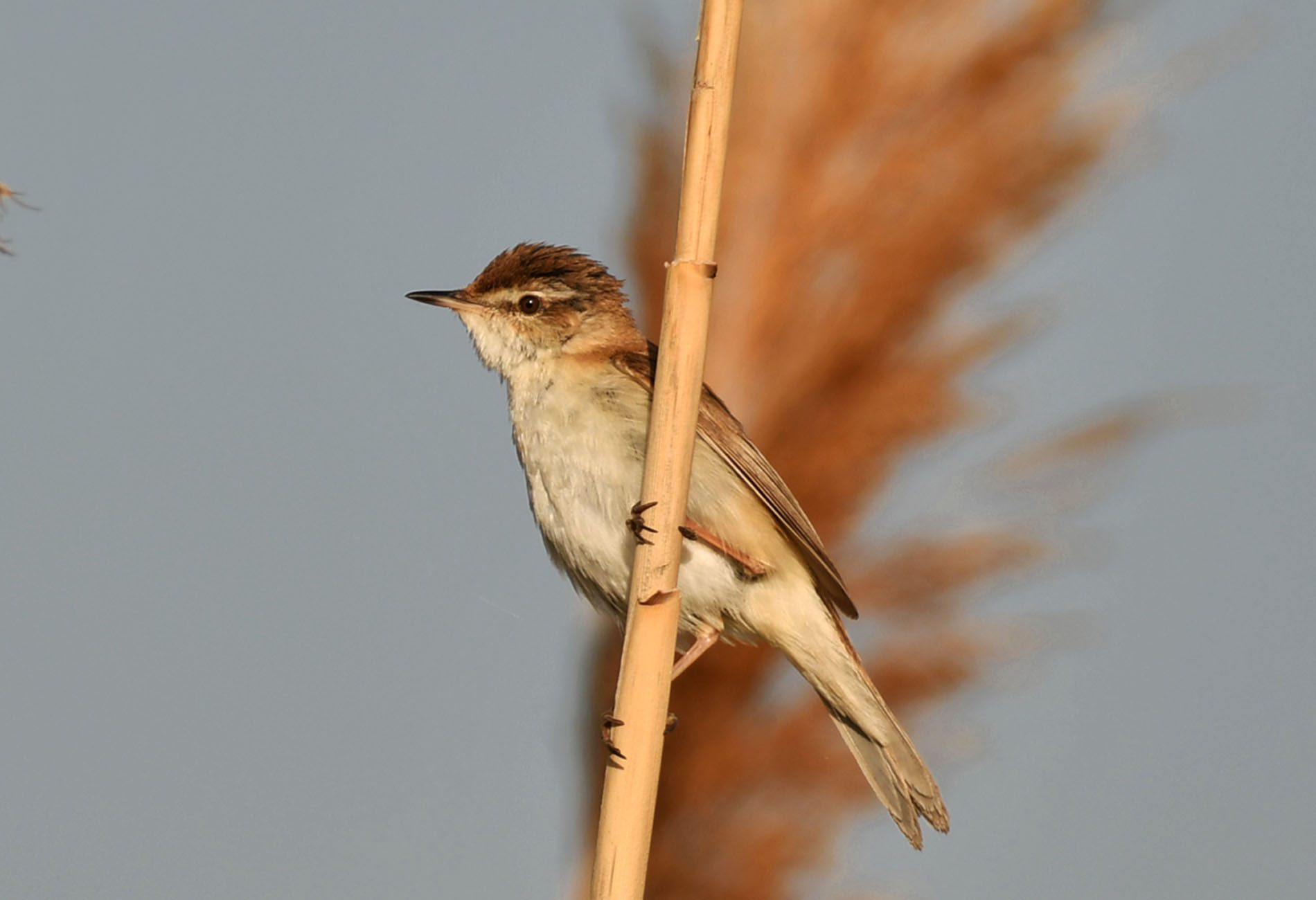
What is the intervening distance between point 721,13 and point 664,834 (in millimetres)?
1502

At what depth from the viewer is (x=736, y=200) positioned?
2.79 meters

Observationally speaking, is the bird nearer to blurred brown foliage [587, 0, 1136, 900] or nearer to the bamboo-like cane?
blurred brown foliage [587, 0, 1136, 900]

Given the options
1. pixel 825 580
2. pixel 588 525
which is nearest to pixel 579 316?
pixel 588 525

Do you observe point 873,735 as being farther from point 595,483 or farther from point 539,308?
point 539,308

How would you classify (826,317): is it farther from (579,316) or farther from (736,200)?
(579,316)

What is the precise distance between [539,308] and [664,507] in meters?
1.57

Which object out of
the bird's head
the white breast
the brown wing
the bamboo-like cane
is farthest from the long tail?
the bamboo-like cane

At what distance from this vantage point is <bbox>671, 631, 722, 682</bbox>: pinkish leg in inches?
110

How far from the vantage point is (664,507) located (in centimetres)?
178

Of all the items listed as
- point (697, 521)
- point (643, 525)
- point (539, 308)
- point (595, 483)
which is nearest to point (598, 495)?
point (595, 483)

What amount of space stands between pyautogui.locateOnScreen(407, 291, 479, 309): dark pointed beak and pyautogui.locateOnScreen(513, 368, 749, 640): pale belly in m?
0.33

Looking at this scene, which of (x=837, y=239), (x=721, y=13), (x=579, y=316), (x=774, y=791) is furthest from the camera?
(x=579, y=316)

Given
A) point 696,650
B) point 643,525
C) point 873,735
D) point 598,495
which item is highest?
point 598,495

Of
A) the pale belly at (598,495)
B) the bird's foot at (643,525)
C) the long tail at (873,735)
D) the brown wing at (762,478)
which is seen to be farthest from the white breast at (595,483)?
the bird's foot at (643,525)
